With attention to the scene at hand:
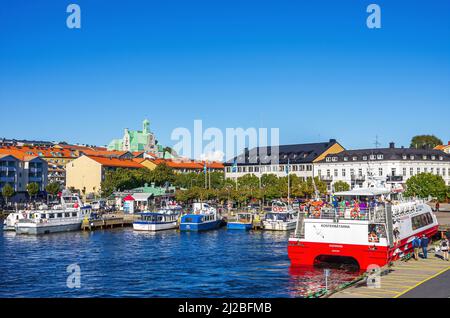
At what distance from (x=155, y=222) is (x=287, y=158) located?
237 ft

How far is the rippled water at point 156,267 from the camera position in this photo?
39.2 metres

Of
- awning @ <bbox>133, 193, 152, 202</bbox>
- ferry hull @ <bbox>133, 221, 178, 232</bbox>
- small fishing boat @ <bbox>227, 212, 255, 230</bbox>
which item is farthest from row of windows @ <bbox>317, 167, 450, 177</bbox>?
ferry hull @ <bbox>133, 221, 178, 232</bbox>

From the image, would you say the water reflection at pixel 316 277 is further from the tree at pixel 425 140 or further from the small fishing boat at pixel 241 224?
the tree at pixel 425 140

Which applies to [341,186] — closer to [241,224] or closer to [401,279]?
[241,224]

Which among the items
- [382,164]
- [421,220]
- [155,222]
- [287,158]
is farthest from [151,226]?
[287,158]

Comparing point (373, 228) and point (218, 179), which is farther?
point (218, 179)

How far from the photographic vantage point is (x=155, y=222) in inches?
3282

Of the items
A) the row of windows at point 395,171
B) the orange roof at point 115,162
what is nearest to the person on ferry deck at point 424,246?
the row of windows at point 395,171

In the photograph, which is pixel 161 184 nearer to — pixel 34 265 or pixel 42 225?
pixel 42 225

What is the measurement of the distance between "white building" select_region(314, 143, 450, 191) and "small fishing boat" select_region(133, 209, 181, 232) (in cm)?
5320

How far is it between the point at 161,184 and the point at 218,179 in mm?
17273

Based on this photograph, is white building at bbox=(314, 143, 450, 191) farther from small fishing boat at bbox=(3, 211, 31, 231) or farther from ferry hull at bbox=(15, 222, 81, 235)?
small fishing boat at bbox=(3, 211, 31, 231)

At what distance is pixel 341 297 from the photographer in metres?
28.4

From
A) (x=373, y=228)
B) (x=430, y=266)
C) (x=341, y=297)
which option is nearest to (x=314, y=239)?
(x=373, y=228)
